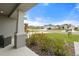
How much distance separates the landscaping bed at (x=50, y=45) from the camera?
3.70m

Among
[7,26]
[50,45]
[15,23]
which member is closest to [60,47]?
[50,45]

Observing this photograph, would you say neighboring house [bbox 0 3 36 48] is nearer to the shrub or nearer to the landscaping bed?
the landscaping bed

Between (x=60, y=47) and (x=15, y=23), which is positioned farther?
(x=15, y=23)

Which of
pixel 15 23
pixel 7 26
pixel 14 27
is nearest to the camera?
pixel 15 23

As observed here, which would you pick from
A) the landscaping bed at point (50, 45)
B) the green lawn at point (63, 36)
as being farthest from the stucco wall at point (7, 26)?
the green lawn at point (63, 36)

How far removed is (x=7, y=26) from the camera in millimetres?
5848

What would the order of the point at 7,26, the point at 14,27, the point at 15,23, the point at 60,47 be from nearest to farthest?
the point at 60,47 < the point at 15,23 < the point at 14,27 < the point at 7,26

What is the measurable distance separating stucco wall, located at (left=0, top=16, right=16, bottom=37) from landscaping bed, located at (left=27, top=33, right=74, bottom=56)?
1508mm

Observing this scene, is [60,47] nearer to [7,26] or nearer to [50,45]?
[50,45]

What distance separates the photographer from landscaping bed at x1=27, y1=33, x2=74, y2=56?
3703 mm

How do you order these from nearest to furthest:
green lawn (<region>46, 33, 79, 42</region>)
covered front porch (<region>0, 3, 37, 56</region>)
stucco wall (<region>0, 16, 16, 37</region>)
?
green lawn (<region>46, 33, 79, 42</region>)
covered front porch (<region>0, 3, 37, 56</region>)
stucco wall (<region>0, 16, 16, 37</region>)

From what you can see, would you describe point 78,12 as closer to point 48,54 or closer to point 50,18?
point 50,18

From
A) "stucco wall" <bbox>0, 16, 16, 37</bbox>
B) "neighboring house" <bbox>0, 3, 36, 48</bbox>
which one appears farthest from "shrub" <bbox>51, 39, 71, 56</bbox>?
"stucco wall" <bbox>0, 16, 16, 37</bbox>

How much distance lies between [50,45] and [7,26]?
96.3 inches
